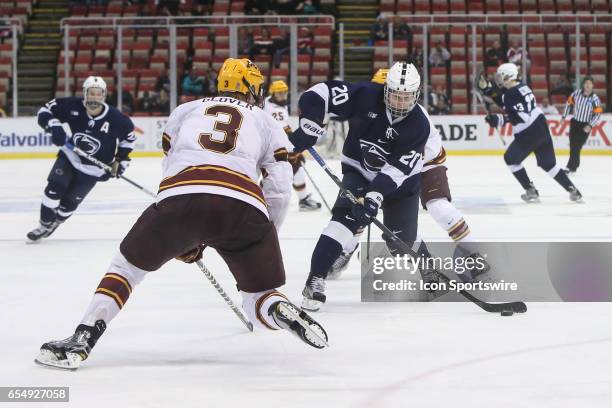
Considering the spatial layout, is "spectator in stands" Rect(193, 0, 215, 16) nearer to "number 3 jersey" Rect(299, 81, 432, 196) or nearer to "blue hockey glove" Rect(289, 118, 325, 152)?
"number 3 jersey" Rect(299, 81, 432, 196)

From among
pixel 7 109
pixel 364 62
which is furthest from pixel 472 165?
pixel 7 109

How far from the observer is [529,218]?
25.4 feet

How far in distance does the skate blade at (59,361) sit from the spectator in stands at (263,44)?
11211mm

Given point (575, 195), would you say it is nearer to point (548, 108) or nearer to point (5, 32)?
point (548, 108)

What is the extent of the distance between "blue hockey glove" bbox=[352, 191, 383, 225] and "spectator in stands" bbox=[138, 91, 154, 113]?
32.4 ft

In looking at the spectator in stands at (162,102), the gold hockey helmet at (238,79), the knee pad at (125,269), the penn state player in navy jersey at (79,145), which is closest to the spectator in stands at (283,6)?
the spectator in stands at (162,102)

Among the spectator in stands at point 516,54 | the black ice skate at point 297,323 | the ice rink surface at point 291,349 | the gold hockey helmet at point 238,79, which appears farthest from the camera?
the spectator in stands at point 516,54

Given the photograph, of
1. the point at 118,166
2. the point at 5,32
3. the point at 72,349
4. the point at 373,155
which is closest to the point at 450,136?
the point at 5,32

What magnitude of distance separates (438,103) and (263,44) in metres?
2.43

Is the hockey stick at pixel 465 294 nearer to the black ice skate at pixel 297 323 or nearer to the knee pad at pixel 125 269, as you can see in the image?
the black ice skate at pixel 297 323

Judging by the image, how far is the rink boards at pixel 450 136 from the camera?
44.3 feet

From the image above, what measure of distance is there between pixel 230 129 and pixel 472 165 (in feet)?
30.2

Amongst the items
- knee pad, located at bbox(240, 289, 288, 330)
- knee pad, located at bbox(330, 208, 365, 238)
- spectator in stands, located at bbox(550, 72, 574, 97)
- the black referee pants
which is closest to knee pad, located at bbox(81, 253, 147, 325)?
knee pad, located at bbox(240, 289, 288, 330)

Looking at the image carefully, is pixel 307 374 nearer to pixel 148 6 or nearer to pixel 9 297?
pixel 9 297
